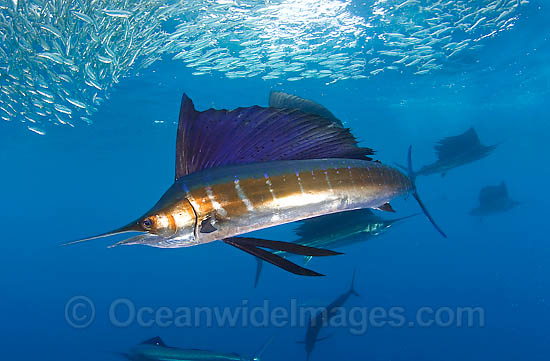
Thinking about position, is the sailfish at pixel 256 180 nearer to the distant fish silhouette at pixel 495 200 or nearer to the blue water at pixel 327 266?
the blue water at pixel 327 266

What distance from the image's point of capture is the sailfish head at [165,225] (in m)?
0.85

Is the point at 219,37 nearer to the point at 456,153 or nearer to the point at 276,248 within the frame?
the point at 456,153

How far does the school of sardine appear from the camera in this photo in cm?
804

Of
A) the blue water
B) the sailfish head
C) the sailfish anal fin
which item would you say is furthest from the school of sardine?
the sailfish anal fin

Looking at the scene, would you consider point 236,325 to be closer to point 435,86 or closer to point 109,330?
point 109,330

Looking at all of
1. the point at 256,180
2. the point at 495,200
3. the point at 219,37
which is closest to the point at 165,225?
the point at 256,180

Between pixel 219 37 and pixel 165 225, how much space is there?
11.1 meters

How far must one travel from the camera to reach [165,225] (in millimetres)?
868

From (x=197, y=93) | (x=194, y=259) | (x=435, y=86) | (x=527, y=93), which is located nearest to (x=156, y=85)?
(x=197, y=93)

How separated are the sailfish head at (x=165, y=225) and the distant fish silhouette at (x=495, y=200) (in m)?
15.7

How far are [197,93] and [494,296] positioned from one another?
55.7 ft

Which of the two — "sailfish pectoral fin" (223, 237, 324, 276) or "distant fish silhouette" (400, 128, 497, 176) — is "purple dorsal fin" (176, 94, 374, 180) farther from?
"distant fish silhouette" (400, 128, 497, 176)

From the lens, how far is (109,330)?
15258mm

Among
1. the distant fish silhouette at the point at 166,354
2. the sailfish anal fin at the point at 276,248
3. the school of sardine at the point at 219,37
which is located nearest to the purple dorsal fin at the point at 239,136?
the sailfish anal fin at the point at 276,248
